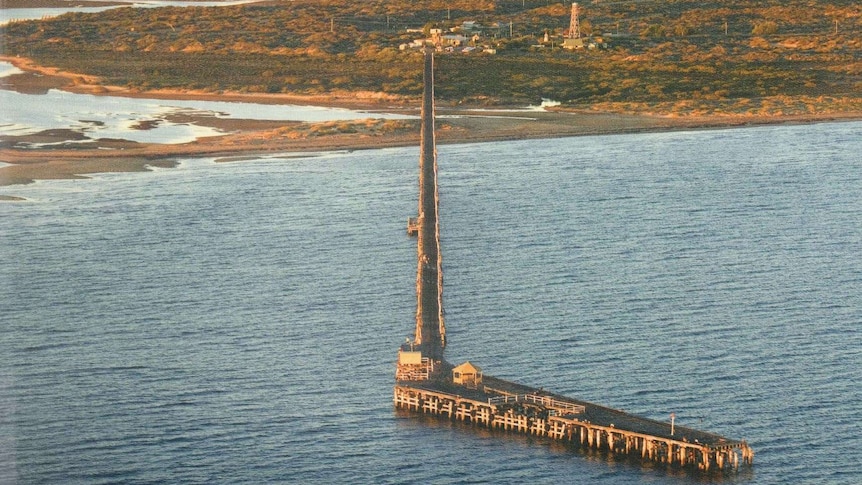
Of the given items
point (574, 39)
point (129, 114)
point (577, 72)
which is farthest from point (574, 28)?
point (129, 114)

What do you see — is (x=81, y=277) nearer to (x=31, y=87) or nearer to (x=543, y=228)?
(x=543, y=228)

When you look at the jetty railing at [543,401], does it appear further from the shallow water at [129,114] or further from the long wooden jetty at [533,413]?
the shallow water at [129,114]

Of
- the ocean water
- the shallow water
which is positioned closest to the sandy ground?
the shallow water

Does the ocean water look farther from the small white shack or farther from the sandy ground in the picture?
the sandy ground

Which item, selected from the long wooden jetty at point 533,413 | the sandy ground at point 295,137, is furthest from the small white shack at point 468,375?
the sandy ground at point 295,137

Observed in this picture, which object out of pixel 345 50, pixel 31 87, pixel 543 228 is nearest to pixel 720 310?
pixel 543 228

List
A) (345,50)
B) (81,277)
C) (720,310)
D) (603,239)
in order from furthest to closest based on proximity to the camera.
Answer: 1. (345,50)
2. (603,239)
3. (81,277)
4. (720,310)
